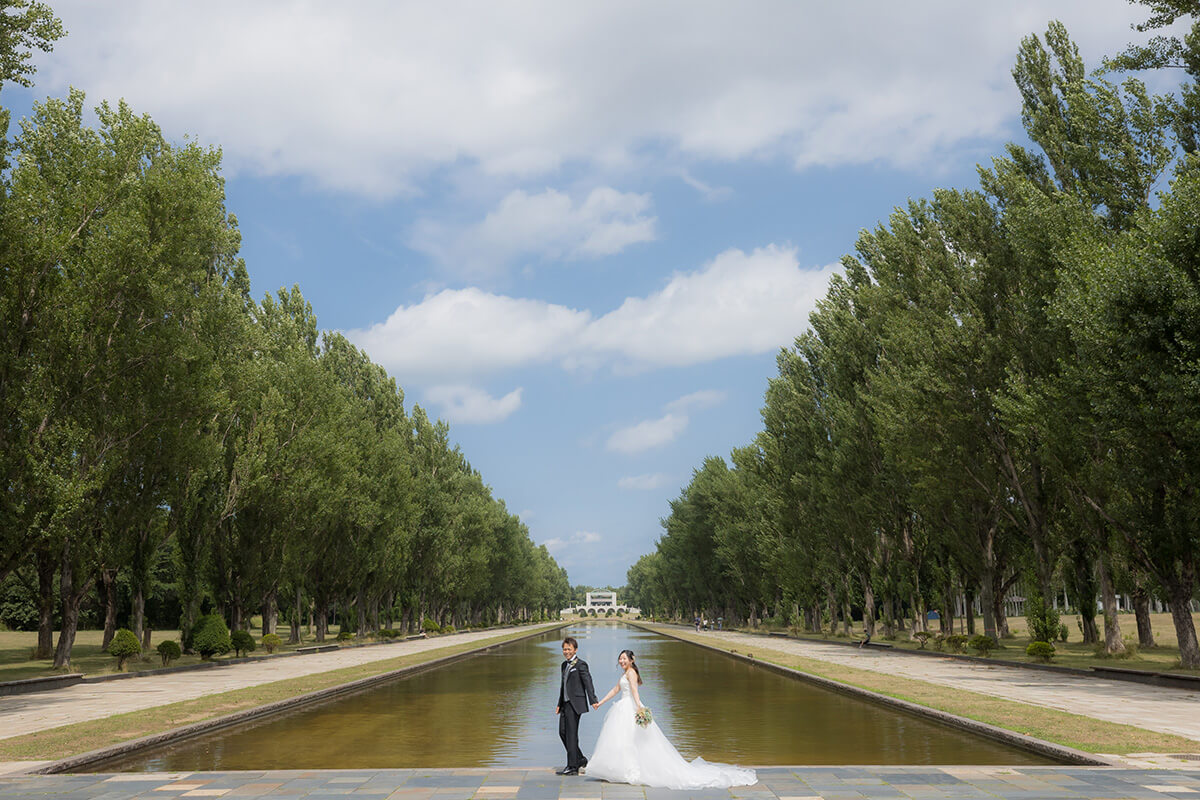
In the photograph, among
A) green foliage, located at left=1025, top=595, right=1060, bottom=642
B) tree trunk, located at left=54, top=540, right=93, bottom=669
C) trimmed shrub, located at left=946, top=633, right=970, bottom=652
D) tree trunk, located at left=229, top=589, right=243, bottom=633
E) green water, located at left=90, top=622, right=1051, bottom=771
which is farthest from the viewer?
tree trunk, located at left=229, top=589, right=243, bottom=633

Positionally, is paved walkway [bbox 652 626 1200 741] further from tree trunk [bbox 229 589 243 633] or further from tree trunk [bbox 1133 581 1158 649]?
tree trunk [bbox 229 589 243 633]

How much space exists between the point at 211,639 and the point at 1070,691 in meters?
27.9

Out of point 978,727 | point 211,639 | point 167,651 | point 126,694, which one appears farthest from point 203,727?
point 211,639

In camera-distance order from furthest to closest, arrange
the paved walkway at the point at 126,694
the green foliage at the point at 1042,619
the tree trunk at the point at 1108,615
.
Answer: the green foliage at the point at 1042,619
the tree trunk at the point at 1108,615
the paved walkway at the point at 126,694

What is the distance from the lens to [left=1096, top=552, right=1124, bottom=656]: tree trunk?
28.6 meters

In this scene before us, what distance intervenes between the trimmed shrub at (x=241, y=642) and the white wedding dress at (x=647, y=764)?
28011 mm

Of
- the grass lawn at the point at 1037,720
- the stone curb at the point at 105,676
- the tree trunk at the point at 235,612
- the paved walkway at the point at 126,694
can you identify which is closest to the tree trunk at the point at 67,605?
the stone curb at the point at 105,676

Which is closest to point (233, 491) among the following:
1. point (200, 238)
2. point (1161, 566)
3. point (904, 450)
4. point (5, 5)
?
point (200, 238)

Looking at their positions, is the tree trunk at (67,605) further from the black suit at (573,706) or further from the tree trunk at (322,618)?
the black suit at (573,706)

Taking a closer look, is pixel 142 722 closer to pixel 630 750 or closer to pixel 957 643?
pixel 630 750

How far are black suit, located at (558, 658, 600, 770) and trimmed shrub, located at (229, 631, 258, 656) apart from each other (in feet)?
89.8

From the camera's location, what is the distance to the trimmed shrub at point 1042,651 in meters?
28.6

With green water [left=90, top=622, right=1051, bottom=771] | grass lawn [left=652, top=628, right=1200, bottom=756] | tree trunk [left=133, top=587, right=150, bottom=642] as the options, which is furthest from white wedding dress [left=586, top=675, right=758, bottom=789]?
tree trunk [left=133, top=587, right=150, bottom=642]

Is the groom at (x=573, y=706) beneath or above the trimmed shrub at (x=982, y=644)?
above
